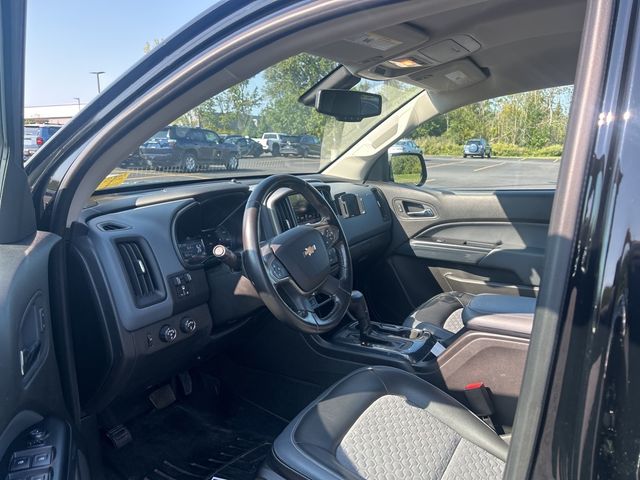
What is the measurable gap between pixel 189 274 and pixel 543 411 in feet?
5.53

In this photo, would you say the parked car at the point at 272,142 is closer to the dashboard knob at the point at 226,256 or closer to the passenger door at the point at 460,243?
the passenger door at the point at 460,243

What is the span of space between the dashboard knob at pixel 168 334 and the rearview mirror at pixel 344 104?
4.51 ft

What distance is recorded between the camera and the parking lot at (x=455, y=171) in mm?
2970

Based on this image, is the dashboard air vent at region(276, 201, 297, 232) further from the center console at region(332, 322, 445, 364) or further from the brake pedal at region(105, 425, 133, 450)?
the brake pedal at region(105, 425, 133, 450)

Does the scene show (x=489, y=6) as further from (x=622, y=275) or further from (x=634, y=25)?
(x=622, y=275)

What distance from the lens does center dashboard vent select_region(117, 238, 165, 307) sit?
207 centimetres

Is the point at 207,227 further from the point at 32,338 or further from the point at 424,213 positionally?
the point at 424,213

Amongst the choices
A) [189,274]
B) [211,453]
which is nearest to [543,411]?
[189,274]

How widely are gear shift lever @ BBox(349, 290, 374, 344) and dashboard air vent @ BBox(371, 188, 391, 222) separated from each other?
3.96 ft

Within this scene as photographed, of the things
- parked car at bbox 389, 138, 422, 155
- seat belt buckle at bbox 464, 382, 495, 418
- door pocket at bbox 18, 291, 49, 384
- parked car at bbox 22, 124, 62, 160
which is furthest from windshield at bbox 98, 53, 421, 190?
seat belt buckle at bbox 464, 382, 495, 418

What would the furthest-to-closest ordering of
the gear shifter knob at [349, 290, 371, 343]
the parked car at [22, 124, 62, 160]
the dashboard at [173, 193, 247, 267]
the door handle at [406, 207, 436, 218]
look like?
1. the door handle at [406, 207, 436, 218]
2. the gear shifter knob at [349, 290, 371, 343]
3. the dashboard at [173, 193, 247, 267]
4. the parked car at [22, 124, 62, 160]

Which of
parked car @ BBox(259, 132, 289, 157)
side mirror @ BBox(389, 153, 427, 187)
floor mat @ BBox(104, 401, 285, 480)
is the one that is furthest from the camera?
side mirror @ BBox(389, 153, 427, 187)

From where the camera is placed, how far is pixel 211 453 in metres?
2.68

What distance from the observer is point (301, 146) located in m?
3.65
